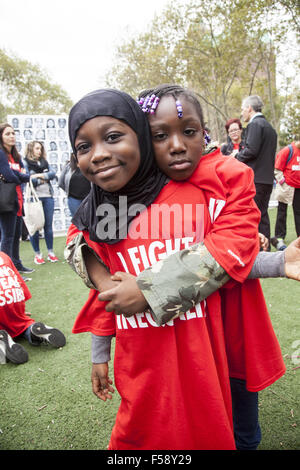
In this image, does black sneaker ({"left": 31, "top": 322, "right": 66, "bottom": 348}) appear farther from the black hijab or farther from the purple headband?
the purple headband

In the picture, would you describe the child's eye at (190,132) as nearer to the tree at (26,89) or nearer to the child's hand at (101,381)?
the child's hand at (101,381)

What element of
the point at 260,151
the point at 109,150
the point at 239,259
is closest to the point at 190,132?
the point at 109,150

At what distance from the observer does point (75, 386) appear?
8.25 ft

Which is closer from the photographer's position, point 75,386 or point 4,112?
point 75,386

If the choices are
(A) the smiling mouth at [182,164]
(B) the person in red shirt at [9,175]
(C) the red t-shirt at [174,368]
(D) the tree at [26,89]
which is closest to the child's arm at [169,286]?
(C) the red t-shirt at [174,368]

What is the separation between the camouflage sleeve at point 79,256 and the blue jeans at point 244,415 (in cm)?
80

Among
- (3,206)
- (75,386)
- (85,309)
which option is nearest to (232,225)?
(85,309)

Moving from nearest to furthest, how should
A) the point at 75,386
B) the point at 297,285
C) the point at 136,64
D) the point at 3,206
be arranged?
1. the point at 75,386
2. the point at 297,285
3. the point at 3,206
4. the point at 136,64

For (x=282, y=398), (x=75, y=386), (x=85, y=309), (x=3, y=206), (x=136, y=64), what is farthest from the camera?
(x=136, y=64)

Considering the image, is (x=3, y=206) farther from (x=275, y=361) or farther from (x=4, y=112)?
(x=4, y=112)

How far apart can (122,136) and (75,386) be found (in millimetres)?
2132

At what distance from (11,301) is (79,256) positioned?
2127 millimetres

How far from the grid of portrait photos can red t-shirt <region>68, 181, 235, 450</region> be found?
965 centimetres

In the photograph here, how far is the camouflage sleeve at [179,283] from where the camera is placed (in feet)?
3.36
